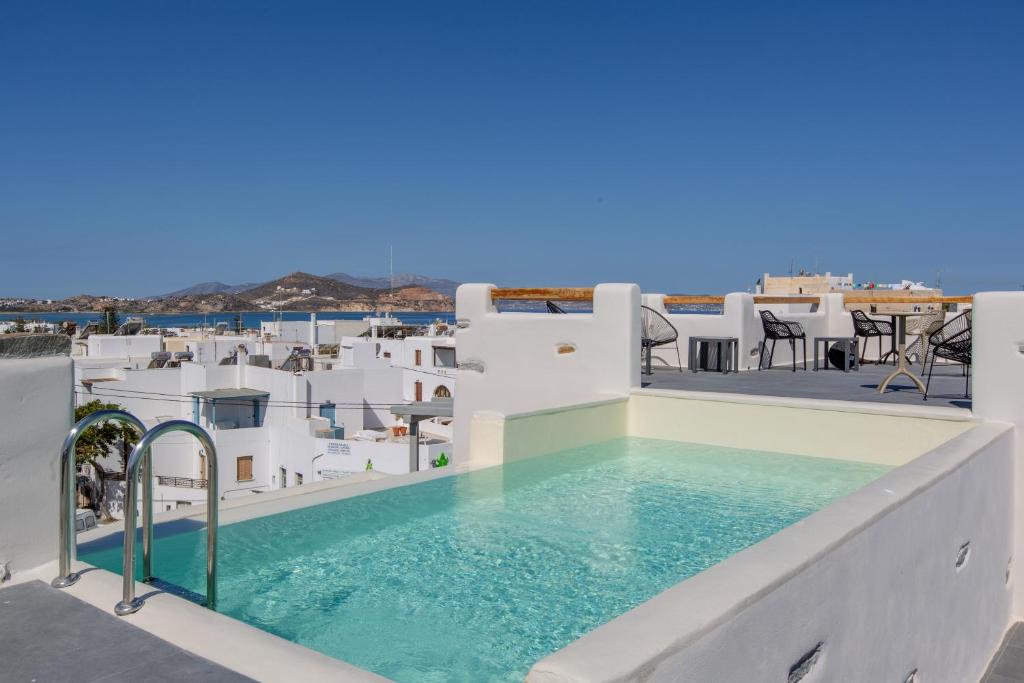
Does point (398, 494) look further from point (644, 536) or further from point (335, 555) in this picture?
point (644, 536)

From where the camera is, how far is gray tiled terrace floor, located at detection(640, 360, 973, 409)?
746 centimetres

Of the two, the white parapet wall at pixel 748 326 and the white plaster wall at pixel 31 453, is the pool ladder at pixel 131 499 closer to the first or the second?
the white plaster wall at pixel 31 453

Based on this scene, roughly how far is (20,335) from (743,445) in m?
5.74

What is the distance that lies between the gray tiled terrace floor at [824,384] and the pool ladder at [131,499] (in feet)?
19.5

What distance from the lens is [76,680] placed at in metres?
2.09

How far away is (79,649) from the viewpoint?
2.28 m

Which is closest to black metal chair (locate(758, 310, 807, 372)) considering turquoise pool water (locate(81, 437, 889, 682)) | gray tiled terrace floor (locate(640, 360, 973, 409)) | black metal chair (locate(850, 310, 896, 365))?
gray tiled terrace floor (locate(640, 360, 973, 409))

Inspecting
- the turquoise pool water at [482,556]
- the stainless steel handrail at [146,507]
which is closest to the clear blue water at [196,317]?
the turquoise pool water at [482,556]

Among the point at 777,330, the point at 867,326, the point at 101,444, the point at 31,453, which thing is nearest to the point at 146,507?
the point at 31,453

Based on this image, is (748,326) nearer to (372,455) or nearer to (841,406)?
(841,406)

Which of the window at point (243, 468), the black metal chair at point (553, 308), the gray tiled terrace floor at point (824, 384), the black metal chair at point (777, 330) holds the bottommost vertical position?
the window at point (243, 468)

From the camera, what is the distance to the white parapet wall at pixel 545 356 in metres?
7.73

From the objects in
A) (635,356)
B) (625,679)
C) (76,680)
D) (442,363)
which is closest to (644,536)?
(625,679)

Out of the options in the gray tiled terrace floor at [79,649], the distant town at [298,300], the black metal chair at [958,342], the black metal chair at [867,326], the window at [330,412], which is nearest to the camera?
the gray tiled terrace floor at [79,649]
